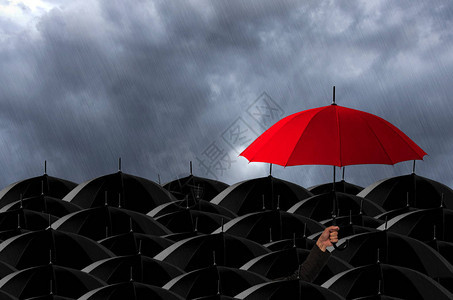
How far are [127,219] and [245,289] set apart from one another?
1343 cm

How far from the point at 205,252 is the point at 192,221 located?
8.40 m

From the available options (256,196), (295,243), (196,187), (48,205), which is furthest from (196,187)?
(295,243)

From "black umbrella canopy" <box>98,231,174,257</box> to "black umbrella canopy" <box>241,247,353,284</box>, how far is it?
5980mm

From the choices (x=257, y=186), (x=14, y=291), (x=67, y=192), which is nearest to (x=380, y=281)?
(x=14, y=291)

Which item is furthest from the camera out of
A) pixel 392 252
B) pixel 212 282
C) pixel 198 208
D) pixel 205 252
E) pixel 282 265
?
pixel 198 208

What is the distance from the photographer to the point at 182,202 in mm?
55469

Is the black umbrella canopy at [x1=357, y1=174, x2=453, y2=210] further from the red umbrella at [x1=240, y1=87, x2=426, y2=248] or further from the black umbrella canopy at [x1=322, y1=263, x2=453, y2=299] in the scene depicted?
the red umbrella at [x1=240, y1=87, x2=426, y2=248]

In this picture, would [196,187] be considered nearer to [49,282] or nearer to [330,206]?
[330,206]

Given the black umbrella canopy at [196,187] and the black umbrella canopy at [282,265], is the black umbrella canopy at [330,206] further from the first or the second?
the black umbrella canopy at [282,265]

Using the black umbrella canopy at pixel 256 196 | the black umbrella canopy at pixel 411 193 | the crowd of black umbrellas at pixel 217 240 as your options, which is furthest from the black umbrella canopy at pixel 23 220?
the black umbrella canopy at pixel 411 193

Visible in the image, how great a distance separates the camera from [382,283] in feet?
116

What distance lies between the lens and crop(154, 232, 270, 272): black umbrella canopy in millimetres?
41594

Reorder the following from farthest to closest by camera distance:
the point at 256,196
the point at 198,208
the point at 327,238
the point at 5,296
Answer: the point at 256,196 < the point at 198,208 < the point at 5,296 < the point at 327,238

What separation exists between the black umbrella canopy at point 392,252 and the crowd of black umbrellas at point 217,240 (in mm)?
36
